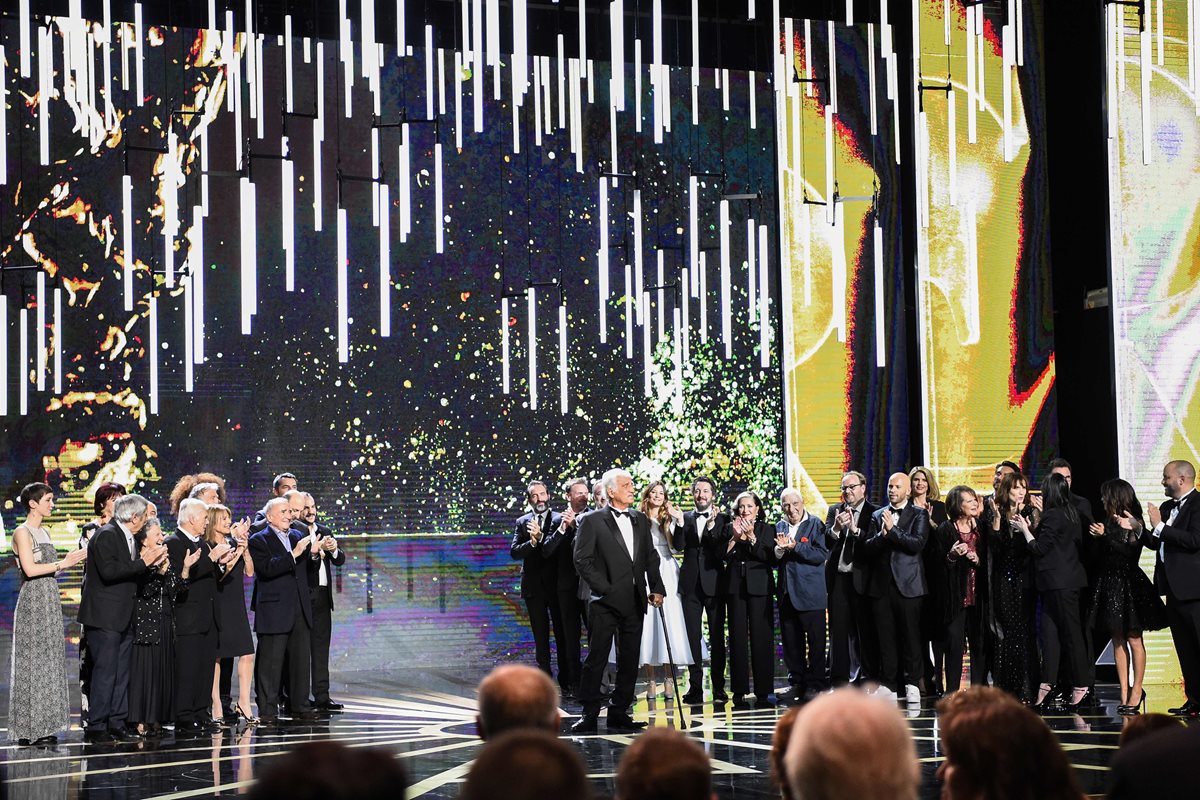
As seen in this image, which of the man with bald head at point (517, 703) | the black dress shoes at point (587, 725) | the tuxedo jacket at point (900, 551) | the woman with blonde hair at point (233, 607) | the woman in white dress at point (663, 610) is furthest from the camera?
the woman in white dress at point (663, 610)

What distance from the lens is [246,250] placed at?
823cm

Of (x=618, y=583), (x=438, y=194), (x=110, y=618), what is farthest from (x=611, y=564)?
(x=438, y=194)

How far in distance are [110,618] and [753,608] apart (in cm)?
437

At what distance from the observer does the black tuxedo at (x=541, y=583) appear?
1113cm

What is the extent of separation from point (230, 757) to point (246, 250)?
293 centimetres

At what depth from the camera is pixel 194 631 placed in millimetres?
8719

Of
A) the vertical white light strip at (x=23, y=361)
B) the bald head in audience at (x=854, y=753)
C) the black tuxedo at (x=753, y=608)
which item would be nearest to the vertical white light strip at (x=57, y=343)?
the vertical white light strip at (x=23, y=361)

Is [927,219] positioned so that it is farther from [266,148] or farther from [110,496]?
[110,496]

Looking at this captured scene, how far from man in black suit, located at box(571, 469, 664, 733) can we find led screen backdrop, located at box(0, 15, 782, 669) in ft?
10.9

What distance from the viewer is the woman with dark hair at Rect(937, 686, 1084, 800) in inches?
99.4

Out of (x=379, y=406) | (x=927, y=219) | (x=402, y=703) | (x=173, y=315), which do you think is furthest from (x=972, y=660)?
(x=173, y=315)

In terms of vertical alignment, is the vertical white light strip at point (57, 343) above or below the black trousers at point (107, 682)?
above

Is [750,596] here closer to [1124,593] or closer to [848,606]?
[848,606]

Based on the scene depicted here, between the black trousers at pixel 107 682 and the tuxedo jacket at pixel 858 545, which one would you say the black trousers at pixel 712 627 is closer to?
the tuxedo jacket at pixel 858 545
